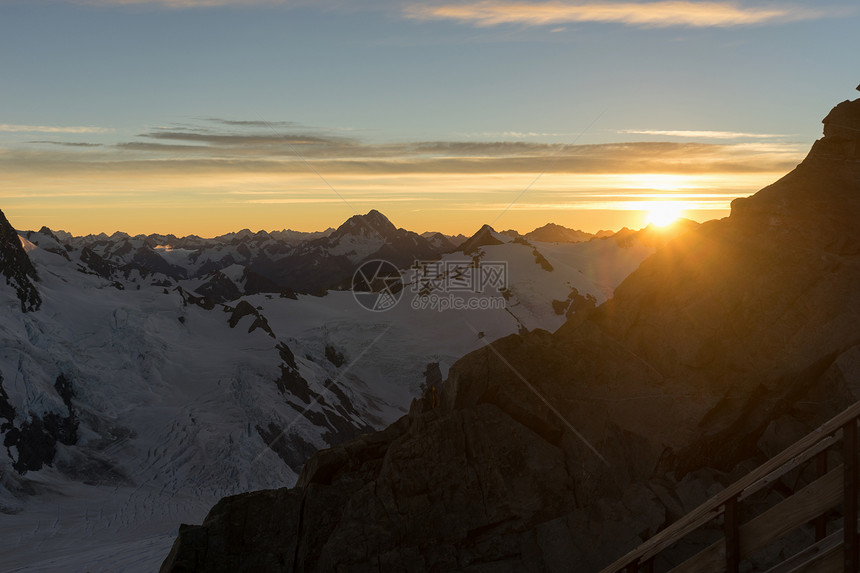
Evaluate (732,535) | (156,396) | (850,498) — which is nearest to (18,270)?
(156,396)

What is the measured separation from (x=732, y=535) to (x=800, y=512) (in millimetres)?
760

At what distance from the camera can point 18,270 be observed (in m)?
105

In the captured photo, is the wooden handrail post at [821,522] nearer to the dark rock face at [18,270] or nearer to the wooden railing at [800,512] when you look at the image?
the wooden railing at [800,512]

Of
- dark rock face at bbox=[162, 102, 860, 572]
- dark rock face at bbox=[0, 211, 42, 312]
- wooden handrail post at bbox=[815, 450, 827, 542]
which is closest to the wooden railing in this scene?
wooden handrail post at bbox=[815, 450, 827, 542]

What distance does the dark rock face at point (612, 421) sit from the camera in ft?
60.1

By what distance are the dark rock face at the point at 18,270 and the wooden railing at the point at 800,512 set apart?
107627 mm

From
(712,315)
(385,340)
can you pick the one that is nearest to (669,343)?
(712,315)

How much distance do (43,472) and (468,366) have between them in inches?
2929

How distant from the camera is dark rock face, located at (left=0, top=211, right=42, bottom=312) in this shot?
9975 centimetres

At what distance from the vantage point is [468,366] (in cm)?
2212

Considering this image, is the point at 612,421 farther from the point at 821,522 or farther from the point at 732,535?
the point at 732,535

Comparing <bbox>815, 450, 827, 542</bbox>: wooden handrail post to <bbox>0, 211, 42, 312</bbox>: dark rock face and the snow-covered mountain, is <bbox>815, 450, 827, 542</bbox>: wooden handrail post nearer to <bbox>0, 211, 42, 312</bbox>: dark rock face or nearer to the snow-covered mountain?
the snow-covered mountain

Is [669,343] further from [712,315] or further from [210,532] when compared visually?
[210,532]

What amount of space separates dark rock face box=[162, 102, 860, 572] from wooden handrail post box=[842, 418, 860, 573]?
11492 millimetres
